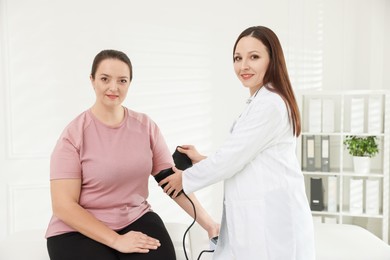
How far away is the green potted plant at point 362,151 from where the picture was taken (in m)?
3.54

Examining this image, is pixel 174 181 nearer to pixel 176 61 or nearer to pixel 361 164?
pixel 176 61

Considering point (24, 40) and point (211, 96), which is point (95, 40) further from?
point (211, 96)

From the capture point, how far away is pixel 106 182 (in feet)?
5.64

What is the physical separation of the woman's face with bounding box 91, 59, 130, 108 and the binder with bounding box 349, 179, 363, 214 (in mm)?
2425

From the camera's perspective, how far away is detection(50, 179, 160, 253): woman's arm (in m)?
1.63

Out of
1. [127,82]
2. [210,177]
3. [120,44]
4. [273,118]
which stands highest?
[120,44]

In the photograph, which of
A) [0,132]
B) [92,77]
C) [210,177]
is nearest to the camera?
[210,177]

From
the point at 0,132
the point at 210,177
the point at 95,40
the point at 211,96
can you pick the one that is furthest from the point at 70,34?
the point at 210,177

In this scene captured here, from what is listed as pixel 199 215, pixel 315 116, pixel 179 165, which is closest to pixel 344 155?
pixel 315 116

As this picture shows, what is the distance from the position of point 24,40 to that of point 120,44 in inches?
29.2

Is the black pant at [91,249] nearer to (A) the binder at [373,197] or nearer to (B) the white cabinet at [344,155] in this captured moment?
(B) the white cabinet at [344,155]

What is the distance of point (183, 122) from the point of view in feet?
12.4

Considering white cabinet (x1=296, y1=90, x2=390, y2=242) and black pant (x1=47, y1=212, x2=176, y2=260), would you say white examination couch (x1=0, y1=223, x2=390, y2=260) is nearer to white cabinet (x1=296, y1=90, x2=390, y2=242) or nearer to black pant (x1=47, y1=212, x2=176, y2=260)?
black pant (x1=47, y1=212, x2=176, y2=260)

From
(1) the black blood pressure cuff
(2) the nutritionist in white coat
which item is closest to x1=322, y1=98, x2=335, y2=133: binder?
(1) the black blood pressure cuff
